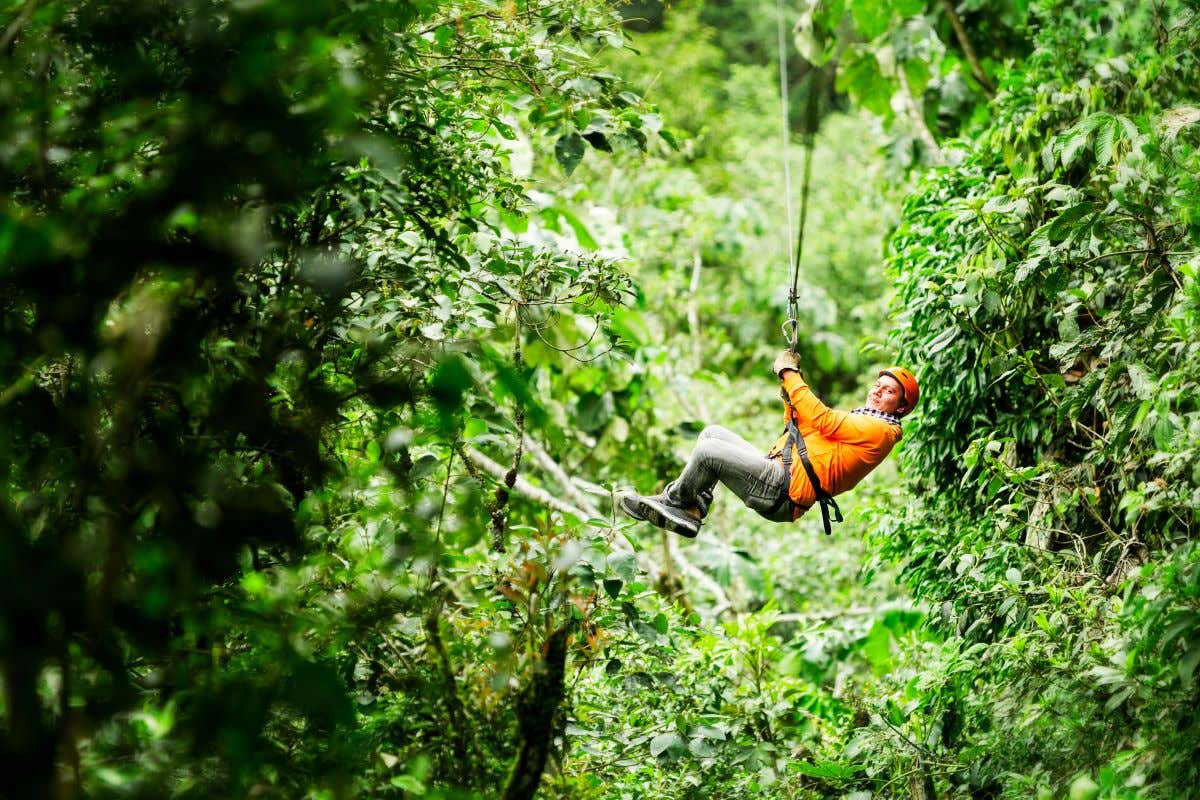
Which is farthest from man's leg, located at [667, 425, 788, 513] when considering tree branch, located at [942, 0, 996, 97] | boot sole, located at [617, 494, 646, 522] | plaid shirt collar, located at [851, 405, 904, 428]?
tree branch, located at [942, 0, 996, 97]

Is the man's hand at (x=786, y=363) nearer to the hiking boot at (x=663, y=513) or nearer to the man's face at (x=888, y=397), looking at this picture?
the man's face at (x=888, y=397)

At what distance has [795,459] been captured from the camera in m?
4.22

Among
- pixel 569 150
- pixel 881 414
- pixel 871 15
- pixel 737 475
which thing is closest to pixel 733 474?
pixel 737 475

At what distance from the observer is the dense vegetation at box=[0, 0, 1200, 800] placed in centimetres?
196

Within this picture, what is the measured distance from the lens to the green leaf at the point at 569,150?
13.0 feet

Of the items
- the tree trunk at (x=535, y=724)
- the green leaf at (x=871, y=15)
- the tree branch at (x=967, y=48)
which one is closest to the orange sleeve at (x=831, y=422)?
the tree trunk at (x=535, y=724)

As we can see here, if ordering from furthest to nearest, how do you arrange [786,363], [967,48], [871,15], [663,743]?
[967,48] < [871,15] < [786,363] < [663,743]

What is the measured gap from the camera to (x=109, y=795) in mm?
2037

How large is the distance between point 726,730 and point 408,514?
7.44 feet

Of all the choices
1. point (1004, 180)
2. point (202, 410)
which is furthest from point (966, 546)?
point (202, 410)

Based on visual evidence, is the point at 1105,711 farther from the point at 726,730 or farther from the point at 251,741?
the point at 251,741

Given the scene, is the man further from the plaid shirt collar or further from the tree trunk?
the tree trunk

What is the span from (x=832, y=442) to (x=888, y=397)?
1.02ft

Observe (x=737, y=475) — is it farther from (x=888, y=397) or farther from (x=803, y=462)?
(x=888, y=397)
